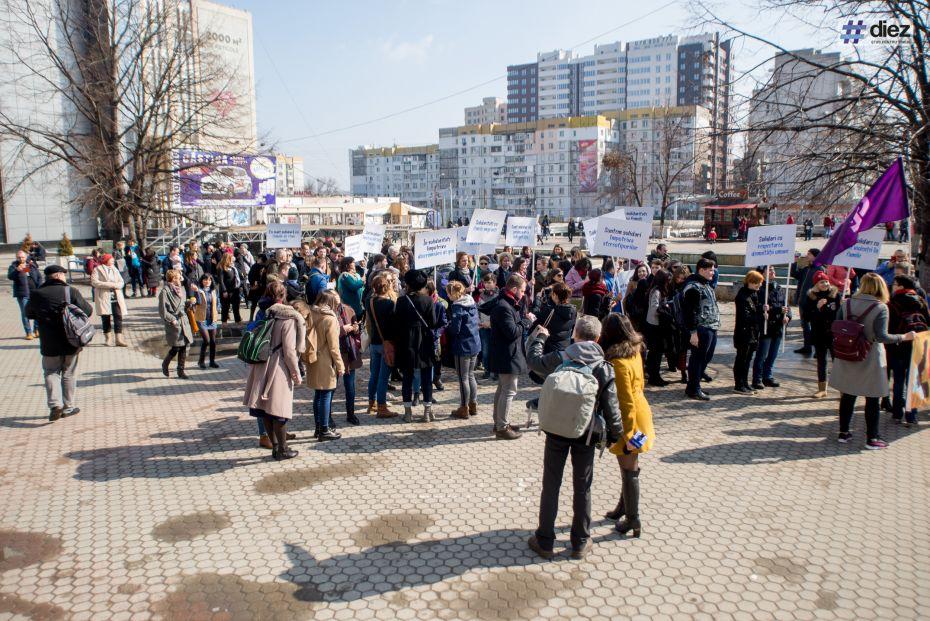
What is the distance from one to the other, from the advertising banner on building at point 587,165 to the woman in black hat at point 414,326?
115225 mm

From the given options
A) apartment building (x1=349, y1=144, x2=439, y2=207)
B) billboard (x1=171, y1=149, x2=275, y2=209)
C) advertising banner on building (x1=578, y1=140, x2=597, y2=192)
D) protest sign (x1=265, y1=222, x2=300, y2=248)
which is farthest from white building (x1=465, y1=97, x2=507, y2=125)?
protest sign (x1=265, y1=222, x2=300, y2=248)

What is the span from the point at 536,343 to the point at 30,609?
159 inches

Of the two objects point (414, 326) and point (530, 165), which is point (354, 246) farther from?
point (530, 165)

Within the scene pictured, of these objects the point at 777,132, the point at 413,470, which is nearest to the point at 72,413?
the point at 413,470

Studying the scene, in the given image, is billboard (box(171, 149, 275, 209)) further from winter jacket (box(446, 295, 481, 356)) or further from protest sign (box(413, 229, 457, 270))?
winter jacket (box(446, 295, 481, 356))

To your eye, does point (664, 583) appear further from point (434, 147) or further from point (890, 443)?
point (434, 147)

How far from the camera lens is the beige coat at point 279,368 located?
6336 mm

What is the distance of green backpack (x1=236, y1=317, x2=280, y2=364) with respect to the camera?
630 centimetres

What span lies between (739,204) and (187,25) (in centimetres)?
3680

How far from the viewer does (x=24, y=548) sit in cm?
496

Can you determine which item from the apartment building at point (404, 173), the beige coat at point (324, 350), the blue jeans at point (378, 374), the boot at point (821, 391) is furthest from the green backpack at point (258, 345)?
the apartment building at point (404, 173)

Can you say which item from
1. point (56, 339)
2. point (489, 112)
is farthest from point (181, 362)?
point (489, 112)

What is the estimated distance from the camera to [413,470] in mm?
6445

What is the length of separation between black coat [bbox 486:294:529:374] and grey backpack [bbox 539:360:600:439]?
2540 mm
